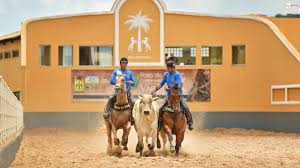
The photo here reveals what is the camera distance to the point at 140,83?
1345 inches

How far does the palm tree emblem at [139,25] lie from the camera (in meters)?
34.4

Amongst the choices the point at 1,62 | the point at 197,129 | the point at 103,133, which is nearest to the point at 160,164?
the point at 103,133

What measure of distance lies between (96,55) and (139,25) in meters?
2.58

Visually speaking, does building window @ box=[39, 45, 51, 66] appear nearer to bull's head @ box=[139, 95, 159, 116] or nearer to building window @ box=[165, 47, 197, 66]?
building window @ box=[165, 47, 197, 66]

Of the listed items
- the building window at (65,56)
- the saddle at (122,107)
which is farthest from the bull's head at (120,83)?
the building window at (65,56)

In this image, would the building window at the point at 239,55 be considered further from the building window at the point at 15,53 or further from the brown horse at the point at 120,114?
the brown horse at the point at 120,114

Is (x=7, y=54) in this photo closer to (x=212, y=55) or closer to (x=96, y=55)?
(x=96, y=55)

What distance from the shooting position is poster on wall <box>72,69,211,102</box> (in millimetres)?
34000

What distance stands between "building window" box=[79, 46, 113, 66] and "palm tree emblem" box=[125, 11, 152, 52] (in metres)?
1.11

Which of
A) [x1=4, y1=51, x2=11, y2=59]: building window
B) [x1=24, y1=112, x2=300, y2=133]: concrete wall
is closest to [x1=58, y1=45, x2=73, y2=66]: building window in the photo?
[x1=24, y1=112, x2=300, y2=133]: concrete wall

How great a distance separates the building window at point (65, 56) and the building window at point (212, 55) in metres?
6.53

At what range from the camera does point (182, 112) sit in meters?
17.5

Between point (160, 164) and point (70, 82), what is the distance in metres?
19.8

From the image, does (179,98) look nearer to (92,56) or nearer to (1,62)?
(92,56)
